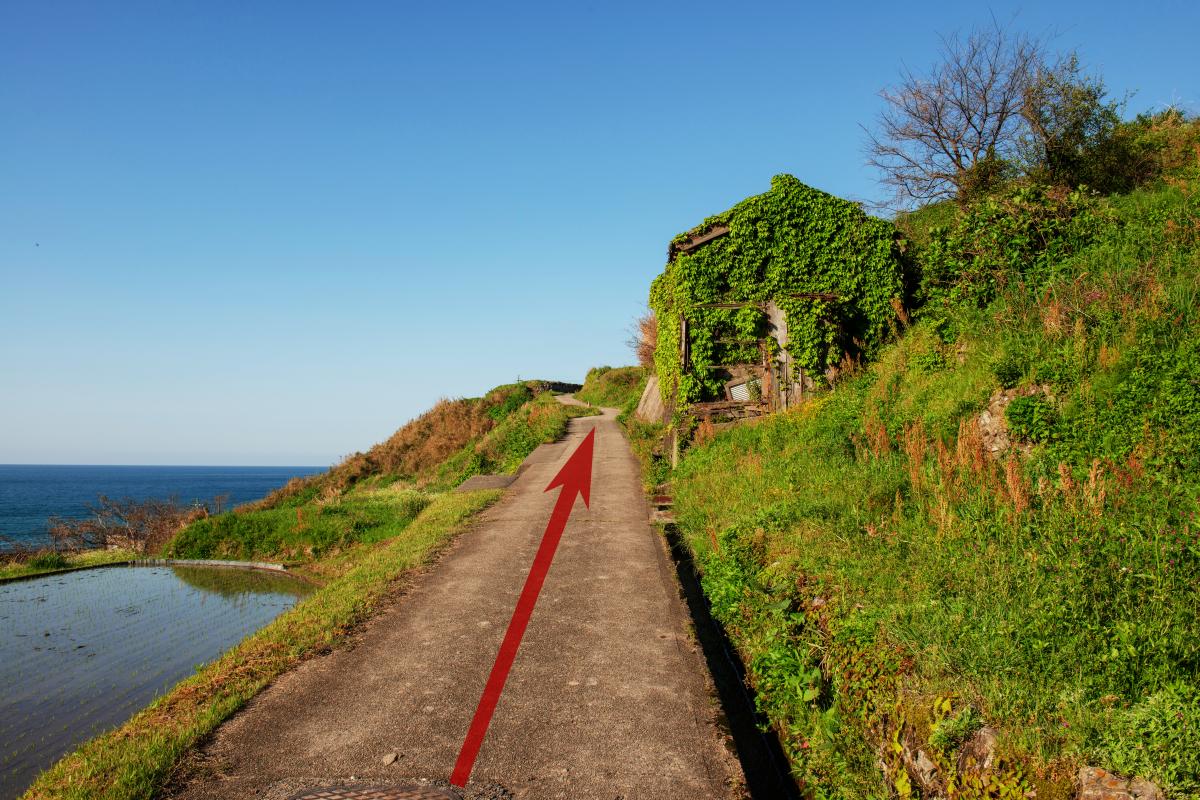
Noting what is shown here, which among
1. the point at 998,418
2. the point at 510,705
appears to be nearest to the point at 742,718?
the point at 510,705

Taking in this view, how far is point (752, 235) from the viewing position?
20016 mm

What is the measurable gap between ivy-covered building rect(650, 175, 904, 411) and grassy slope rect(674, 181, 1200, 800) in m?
7.95

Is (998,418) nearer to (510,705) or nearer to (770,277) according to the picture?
(510,705)

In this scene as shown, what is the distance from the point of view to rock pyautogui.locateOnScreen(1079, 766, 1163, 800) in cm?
337

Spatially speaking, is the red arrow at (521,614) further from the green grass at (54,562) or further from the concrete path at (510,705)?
the green grass at (54,562)

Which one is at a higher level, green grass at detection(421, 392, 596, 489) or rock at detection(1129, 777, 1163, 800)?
green grass at detection(421, 392, 596, 489)

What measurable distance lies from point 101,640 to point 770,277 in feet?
56.9

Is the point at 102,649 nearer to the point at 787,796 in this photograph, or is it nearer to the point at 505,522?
the point at 505,522

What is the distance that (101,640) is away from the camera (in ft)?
33.2

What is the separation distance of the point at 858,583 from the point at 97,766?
20.3 feet

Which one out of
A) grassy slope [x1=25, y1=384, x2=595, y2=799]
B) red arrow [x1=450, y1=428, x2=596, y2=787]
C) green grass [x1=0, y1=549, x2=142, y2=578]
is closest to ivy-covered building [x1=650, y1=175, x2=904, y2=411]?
red arrow [x1=450, y1=428, x2=596, y2=787]

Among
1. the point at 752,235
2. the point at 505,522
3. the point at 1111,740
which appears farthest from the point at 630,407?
the point at 1111,740

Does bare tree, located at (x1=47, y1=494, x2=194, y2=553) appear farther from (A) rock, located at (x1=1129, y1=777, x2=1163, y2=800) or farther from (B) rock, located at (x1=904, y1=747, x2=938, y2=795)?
(A) rock, located at (x1=1129, y1=777, x2=1163, y2=800)

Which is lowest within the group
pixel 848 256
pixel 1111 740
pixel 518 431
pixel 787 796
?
pixel 787 796
